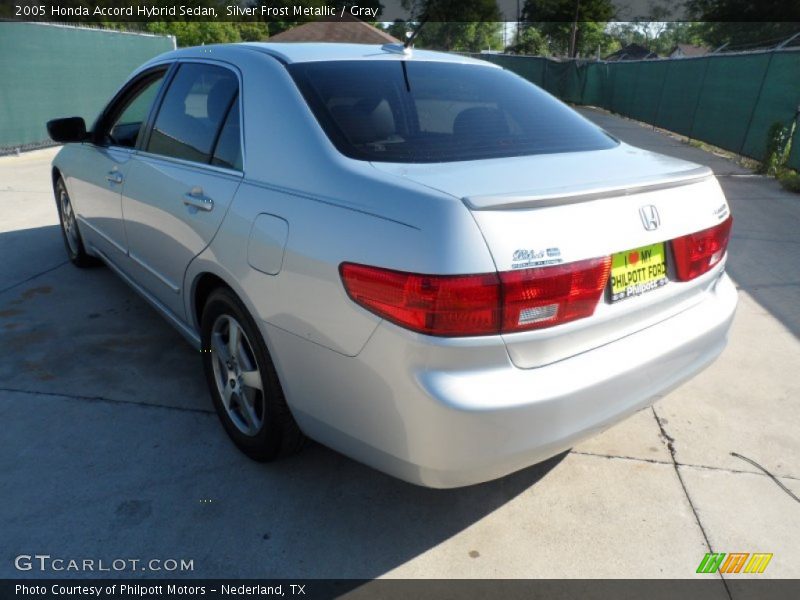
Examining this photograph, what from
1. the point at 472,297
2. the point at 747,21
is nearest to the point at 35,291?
the point at 472,297

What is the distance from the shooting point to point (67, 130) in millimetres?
4105

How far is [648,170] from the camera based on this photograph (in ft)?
7.61

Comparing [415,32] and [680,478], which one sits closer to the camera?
[680,478]

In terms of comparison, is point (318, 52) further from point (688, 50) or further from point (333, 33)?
point (688, 50)

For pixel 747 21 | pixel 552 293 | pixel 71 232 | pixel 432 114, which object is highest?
pixel 432 114

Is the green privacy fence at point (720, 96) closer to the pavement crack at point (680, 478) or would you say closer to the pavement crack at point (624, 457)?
the pavement crack at point (680, 478)

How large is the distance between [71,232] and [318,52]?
10.5 ft

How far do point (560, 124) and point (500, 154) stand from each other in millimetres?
629

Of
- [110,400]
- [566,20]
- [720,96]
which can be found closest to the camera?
[110,400]

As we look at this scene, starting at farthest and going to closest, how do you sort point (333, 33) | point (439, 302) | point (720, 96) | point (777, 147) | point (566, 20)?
1. point (566, 20)
2. point (333, 33)
3. point (720, 96)
4. point (777, 147)
5. point (439, 302)

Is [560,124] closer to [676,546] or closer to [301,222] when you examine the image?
[301,222]

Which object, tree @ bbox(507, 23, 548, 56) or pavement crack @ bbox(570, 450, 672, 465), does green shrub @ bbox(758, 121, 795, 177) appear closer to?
pavement crack @ bbox(570, 450, 672, 465)

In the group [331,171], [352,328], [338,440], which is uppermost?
[331,171]

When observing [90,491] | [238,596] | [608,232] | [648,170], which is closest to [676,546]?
[608,232]
